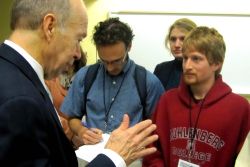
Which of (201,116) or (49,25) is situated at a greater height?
(49,25)

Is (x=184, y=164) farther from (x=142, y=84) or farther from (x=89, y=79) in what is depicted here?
(x=89, y=79)

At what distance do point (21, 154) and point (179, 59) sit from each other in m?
1.66

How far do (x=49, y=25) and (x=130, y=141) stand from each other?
0.45 meters

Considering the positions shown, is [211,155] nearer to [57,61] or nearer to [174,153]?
[174,153]

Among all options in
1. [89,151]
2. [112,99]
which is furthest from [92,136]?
[112,99]

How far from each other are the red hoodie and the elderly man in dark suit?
50 cm

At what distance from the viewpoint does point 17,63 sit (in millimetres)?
945

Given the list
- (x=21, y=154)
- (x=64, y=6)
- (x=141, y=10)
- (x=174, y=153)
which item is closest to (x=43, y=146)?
(x=21, y=154)

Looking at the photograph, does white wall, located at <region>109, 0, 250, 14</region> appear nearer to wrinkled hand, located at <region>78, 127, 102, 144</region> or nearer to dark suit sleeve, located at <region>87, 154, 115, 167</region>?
wrinkled hand, located at <region>78, 127, 102, 144</region>

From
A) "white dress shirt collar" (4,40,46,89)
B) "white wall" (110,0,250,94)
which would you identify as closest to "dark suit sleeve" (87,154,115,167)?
"white dress shirt collar" (4,40,46,89)

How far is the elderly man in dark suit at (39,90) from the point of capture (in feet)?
2.81

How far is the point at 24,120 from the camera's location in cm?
86

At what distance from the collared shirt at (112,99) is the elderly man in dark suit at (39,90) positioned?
70 centimetres

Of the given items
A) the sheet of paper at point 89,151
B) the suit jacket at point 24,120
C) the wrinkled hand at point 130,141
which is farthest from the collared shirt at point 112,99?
the suit jacket at point 24,120
